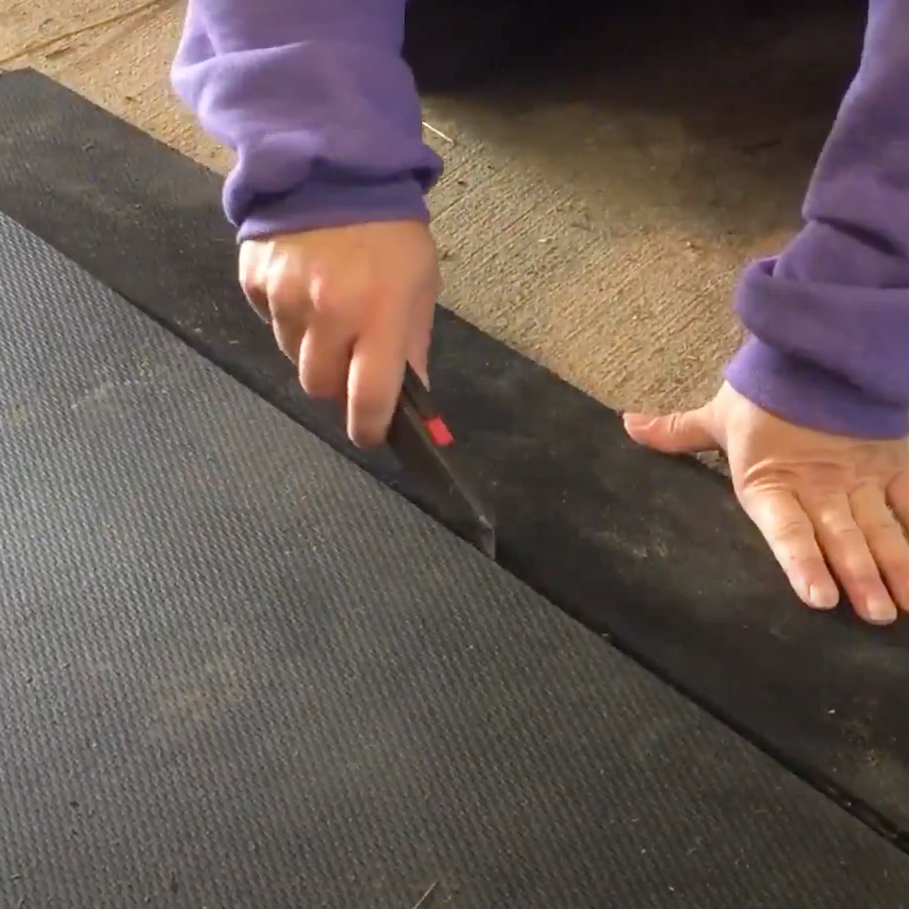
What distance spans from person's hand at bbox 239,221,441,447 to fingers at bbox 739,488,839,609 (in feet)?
0.86

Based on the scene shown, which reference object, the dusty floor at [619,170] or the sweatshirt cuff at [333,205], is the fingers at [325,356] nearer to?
the sweatshirt cuff at [333,205]

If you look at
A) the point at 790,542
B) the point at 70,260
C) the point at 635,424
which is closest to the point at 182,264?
the point at 70,260

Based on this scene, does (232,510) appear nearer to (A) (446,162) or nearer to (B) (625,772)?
(B) (625,772)

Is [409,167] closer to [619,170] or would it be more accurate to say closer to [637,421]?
[637,421]

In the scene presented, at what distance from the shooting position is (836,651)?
740 mm

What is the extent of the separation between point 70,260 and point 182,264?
0.10 m

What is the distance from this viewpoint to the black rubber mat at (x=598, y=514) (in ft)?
2.34

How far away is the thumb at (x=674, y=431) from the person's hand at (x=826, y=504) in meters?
0.03

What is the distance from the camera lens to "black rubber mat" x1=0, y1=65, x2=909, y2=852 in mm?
714

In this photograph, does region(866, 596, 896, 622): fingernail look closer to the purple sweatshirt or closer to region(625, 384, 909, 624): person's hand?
region(625, 384, 909, 624): person's hand

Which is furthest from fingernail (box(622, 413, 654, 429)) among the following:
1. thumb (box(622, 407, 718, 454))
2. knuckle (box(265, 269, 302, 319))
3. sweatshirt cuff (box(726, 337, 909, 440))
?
knuckle (box(265, 269, 302, 319))

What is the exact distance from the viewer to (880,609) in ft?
2.43

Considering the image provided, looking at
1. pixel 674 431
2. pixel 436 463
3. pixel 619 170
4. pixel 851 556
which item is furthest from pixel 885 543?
pixel 619 170

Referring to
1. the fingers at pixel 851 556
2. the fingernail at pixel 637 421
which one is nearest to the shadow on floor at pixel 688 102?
the fingernail at pixel 637 421
